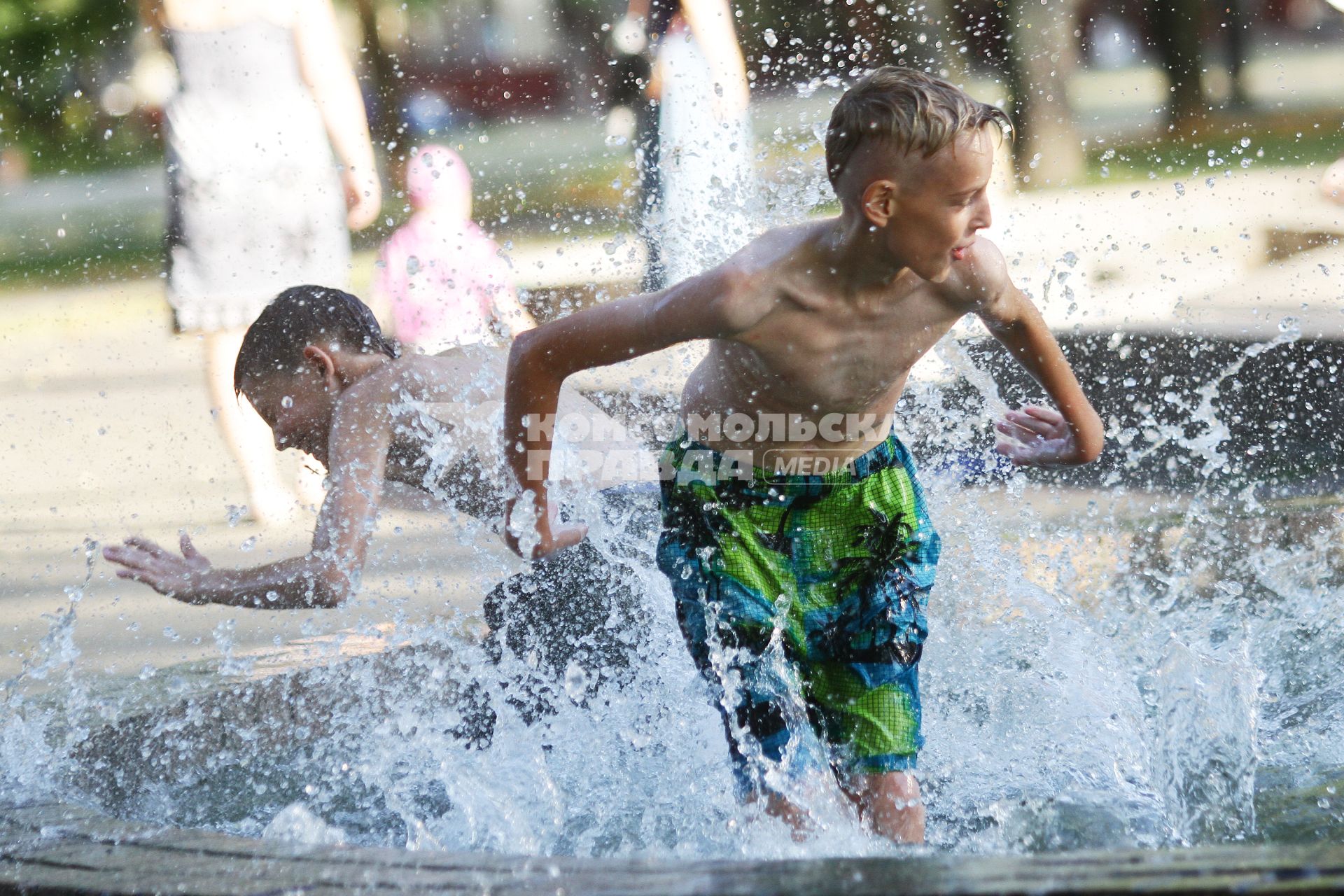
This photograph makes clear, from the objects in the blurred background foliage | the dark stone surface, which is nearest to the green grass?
the blurred background foliage

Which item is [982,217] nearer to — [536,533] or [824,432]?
[824,432]

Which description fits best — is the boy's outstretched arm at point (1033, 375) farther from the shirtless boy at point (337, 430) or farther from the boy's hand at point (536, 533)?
the shirtless boy at point (337, 430)

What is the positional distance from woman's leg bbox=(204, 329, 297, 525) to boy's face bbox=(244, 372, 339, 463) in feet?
6.90

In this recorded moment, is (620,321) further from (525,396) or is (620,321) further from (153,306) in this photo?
(153,306)

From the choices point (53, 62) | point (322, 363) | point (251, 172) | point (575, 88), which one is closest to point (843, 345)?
point (322, 363)

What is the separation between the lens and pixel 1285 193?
1256 centimetres

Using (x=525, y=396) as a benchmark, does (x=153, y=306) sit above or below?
below

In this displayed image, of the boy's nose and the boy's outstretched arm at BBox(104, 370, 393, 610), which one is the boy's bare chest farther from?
the boy's outstretched arm at BBox(104, 370, 393, 610)

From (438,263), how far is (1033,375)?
14.1 ft

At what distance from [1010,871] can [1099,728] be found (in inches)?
52.0

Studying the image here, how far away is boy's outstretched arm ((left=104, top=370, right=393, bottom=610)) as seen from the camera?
282 centimetres

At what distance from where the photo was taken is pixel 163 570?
112 inches

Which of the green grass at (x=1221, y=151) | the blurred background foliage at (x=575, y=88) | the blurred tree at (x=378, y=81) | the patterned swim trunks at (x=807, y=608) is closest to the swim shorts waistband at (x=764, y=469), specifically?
the patterned swim trunks at (x=807, y=608)

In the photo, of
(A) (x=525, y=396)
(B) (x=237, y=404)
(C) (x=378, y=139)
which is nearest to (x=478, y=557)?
(B) (x=237, y=404)
